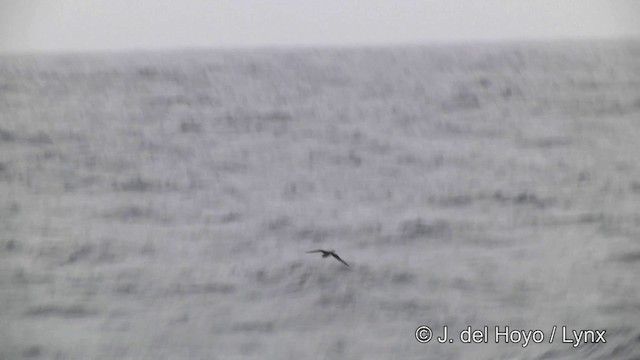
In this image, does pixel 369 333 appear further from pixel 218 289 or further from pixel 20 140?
pixel 20 140

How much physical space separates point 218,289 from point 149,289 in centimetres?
10

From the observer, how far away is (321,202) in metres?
1.13

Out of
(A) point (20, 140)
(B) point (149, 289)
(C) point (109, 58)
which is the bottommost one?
(B) point (149, 289)

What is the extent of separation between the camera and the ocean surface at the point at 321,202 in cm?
108

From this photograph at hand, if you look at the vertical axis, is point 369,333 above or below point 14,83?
below

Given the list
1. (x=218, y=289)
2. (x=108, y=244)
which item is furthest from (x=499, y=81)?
(x=108, y=244)

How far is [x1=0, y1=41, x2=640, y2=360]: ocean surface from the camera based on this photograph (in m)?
1.08

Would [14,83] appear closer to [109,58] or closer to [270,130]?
[109,58]

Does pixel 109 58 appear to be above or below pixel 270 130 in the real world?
above

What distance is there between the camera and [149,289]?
1.10 metres

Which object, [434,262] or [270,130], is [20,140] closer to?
[270,130]

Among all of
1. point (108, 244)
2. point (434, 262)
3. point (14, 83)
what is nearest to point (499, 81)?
point (434, 262)

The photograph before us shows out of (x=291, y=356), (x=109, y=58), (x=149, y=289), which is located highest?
(x=109, y=58)

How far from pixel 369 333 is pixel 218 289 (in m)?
0.24
